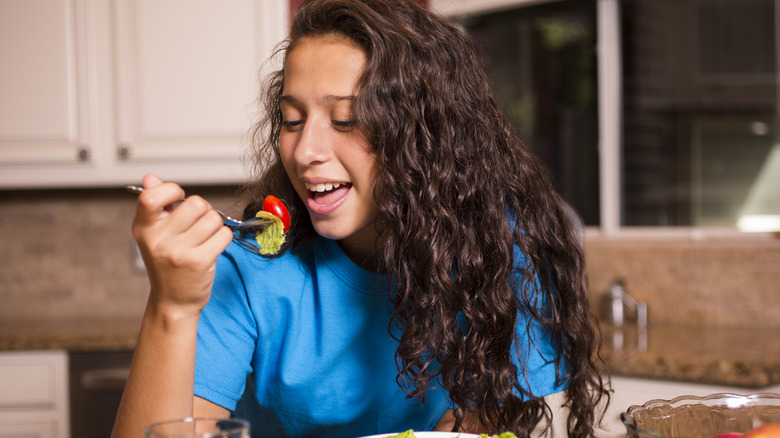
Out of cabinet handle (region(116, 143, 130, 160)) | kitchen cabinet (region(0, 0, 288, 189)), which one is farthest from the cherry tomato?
cabinet handle (region(116, 143, 130, 160))

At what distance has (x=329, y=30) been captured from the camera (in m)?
1.07

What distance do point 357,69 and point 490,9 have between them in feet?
6.92

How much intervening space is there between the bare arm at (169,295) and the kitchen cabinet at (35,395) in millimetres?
1652

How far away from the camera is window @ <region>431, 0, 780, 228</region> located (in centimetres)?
252

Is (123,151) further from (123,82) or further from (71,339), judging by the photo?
(71,339)

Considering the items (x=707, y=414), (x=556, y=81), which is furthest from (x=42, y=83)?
(x=707, y=414)

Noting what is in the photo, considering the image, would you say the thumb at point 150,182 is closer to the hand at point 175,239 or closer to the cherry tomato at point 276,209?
the hand at point 175,239

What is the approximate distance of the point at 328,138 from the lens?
3.30 ft

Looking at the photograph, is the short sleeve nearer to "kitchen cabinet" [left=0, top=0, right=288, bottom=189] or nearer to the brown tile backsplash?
"kitchen cabinet" [left=0, top=0, right=288, bottom=189]

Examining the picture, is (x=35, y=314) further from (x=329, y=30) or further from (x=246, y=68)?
(x=329, y=30)

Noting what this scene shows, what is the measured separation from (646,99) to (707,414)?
7.25ft

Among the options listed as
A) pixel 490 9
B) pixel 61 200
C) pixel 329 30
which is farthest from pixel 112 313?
pixel 329 30

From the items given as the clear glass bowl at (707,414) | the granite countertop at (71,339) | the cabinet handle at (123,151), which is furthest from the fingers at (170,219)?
the cabinet handle at (123,151)

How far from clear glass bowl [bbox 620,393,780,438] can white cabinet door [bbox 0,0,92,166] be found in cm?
243
